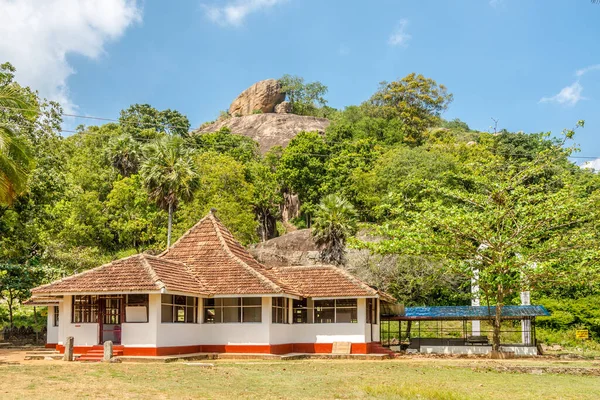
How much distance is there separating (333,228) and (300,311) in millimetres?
11623

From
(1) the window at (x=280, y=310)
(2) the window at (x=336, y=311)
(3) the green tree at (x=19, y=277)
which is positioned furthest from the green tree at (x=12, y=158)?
(2) the window at (x=336, y=311)

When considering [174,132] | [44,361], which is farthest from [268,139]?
[44,361]

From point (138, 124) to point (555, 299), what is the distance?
170 feet

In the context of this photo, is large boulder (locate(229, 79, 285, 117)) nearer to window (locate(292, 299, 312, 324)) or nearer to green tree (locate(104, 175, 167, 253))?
green tree (locate(104, 175, 167, 253))

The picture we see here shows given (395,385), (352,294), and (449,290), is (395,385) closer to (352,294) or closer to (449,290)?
(352,294)

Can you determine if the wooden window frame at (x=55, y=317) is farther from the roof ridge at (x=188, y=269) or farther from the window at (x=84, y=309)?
the roof ridge at (x=188, y=269)

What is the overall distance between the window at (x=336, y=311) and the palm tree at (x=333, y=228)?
11572 millimetres

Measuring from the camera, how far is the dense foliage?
95.6 ft

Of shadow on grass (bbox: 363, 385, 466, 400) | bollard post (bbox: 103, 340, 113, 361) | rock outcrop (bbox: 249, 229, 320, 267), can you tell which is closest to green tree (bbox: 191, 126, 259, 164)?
rock outcrop (bbox: 249, 229, 320, 267)

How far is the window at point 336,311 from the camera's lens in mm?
29797

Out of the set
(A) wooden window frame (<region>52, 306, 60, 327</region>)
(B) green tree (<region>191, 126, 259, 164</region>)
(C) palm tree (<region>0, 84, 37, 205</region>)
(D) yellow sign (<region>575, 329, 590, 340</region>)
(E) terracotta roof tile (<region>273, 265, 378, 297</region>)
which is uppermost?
(B) green tree (<region>191, 126, 259, 164</region>)

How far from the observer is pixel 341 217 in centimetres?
4175

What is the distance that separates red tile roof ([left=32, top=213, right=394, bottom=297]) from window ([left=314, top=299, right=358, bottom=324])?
805 mm

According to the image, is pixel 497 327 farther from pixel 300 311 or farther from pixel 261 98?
pixel 261 98
